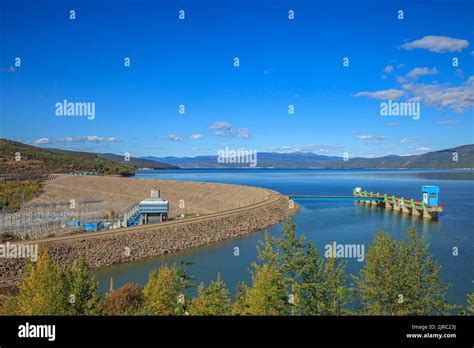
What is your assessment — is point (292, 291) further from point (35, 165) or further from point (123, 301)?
point (35, 165)

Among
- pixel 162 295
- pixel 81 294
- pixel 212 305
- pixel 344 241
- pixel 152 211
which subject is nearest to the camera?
pixel 212 305

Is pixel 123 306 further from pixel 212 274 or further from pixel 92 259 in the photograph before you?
pixel 92 259

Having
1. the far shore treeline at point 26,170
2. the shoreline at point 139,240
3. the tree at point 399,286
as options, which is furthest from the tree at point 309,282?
the far shore treeline at point 26,170

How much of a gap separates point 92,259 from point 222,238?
39.8 feet

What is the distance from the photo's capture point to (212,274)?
21.9 meters

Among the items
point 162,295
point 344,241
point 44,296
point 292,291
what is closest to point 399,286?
point 292,291

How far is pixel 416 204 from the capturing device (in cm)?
5012

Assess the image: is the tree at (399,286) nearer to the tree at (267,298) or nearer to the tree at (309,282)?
the tree at (309,282)

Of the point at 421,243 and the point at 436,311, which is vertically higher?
the point at 421,243

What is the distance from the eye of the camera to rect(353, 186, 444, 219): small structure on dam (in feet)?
151

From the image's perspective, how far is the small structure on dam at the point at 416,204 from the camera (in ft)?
151

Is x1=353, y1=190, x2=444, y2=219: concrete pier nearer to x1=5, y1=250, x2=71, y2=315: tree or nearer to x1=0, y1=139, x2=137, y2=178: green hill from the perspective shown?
x1=5, y1=250, x2=71, y2=315: tree

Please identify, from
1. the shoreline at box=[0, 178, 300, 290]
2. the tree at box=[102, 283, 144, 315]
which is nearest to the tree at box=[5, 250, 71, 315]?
the tree at box=[102, 283, 144, 315]
